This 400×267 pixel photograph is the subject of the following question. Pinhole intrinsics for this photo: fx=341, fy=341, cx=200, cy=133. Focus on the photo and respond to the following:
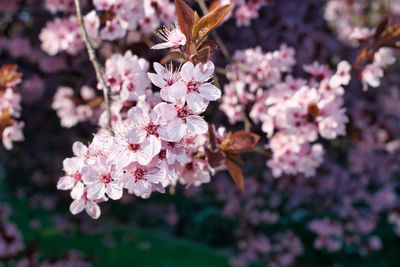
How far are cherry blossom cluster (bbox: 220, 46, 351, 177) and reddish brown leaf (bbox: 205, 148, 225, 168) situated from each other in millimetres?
610

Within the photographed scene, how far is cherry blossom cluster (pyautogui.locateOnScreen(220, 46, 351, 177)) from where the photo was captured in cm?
210

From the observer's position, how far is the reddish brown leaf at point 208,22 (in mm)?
1239

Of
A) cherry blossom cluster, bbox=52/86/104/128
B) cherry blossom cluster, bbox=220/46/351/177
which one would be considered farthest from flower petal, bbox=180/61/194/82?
cherry blossom cluster, bbox=52/86/104/128

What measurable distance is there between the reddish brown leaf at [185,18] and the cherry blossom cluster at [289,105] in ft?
3.01

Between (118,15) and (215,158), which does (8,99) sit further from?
(215,158)

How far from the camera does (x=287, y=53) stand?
2514 mm

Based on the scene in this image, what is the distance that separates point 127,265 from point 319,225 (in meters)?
3.50

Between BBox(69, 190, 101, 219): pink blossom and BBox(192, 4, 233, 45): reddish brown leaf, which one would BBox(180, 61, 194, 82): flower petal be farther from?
BBox(69, 190, 101, 219): pink blossom

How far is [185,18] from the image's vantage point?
1.25m

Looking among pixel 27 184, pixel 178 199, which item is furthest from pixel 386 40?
pixel 27 184

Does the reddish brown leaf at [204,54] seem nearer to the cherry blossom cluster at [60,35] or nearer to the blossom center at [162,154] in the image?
the blossom center at [162,154]

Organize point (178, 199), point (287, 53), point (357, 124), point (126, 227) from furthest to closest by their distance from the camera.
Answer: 1. point (178, 199)
2. point (126, 227)
3. point (357, 124)
4. point (287, 53)

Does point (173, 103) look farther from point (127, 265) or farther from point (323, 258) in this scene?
point (323, 258)

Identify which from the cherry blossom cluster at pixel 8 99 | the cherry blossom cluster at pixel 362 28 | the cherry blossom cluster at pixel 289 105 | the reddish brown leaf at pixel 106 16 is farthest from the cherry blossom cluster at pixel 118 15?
the cherry blossom cluster at pixel 362 28
